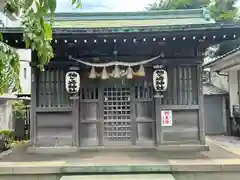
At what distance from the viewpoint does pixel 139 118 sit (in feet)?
25.1

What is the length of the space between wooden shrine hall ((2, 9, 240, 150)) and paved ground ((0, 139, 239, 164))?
1.73ft

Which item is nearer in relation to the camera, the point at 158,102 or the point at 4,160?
the point at 4,160

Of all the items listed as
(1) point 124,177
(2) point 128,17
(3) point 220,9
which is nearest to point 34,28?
(1) point 124,177

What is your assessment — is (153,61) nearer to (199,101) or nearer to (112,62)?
(112,62)

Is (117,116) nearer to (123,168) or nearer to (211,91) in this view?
(123,168)

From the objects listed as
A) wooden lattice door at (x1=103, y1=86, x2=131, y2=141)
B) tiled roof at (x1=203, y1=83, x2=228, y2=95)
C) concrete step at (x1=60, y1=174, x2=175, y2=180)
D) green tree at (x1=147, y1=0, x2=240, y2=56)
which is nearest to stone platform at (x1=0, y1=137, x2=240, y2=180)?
concrete step at (x1=60, y1=174, x2=175, y2=180)

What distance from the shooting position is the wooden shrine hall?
7.37m

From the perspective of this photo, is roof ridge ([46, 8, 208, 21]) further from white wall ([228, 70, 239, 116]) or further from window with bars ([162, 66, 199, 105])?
white wall ([228, 70, 239, 116])

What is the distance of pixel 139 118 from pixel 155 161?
1917mm

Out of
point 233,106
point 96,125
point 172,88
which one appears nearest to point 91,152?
point 96,125

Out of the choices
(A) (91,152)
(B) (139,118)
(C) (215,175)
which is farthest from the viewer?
(B) (139,118)

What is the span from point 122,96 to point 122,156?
5.88 feet

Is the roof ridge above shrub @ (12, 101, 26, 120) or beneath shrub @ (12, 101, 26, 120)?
above

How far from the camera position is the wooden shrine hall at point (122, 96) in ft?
24.2
